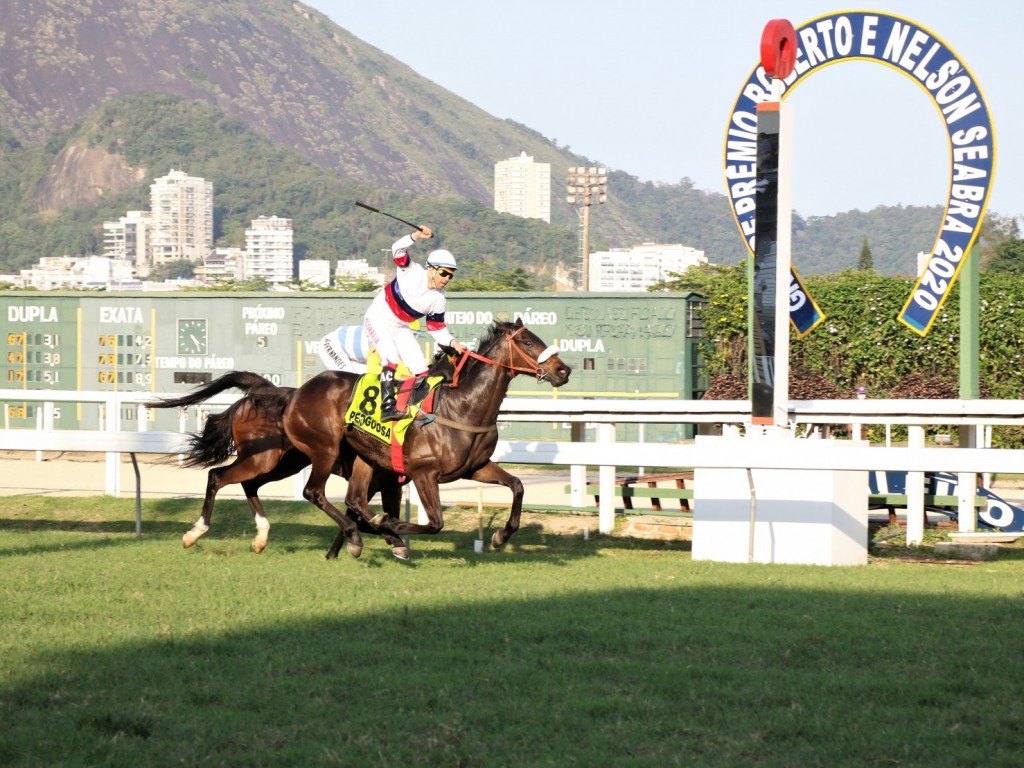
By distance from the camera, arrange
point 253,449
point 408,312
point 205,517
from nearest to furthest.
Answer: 1. point 408,312
2. point 205,517
3. point 253,449

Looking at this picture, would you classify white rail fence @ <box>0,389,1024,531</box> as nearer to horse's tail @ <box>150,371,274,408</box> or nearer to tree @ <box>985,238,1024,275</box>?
horse's tail @ <box>150,371,274,408</box>

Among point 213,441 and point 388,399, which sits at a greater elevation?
point 388,399

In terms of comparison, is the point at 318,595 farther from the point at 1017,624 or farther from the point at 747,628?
the point at 1017,624

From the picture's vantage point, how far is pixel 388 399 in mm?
8734

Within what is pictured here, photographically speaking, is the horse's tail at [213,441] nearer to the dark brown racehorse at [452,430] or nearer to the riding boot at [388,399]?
the dark brown racehorse at [452,430]

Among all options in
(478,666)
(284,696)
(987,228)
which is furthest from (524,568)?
(987,228)

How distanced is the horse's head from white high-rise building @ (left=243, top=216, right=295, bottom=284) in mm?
176762

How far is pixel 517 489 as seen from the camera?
339 inches

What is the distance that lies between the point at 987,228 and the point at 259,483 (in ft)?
402

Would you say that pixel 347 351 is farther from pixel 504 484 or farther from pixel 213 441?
pixel 504 484

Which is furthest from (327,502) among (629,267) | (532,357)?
(629,267)

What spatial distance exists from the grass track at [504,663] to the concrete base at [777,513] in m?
0.38

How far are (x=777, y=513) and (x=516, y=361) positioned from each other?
1956mm

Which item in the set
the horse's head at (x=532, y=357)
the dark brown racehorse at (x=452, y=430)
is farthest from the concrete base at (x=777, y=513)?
the dark brown racehorse at (x=452, y=430)
